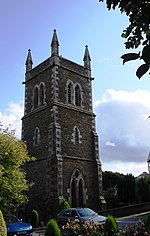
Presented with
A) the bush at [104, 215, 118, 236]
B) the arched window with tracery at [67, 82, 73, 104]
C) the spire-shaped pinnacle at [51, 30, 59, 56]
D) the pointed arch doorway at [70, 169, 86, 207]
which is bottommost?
the bush at [104, 215, 118, 236]

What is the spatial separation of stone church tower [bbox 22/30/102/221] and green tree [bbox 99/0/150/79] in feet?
71.0

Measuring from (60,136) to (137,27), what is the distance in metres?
23.1

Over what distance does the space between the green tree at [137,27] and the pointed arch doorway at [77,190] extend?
2317cm

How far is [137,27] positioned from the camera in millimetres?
2318

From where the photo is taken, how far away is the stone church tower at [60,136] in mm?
24188

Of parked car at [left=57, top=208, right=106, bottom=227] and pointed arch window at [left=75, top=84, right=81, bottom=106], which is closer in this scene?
parked car at [left=57, top=208, right=106, bottom=227]

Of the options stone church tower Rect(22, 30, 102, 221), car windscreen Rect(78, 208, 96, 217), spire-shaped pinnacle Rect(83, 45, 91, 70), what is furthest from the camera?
spire-shaped pinnacle Rect(83, 45, 91, 70)

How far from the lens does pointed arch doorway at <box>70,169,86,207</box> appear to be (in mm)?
24891

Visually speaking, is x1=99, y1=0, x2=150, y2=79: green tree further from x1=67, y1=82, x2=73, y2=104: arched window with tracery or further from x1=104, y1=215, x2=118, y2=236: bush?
x1=67, y1=82, x2=73, y2=104: arched window with tracery

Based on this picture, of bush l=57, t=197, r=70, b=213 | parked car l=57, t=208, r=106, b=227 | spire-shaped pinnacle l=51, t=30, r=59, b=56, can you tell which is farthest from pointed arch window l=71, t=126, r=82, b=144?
parked car l=57, t=208, r=106, b=227

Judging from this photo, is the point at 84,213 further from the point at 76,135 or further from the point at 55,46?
the point at 55,46

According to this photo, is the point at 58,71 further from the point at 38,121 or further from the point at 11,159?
the point at 11,159

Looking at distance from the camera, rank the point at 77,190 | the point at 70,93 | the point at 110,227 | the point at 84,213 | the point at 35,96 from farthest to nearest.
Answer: the point at 35,96 < the point at 70,93 < the point at 77,190 < the point at 84,213 < the point at 110,227

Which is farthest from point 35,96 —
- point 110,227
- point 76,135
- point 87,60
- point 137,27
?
point 137,27
